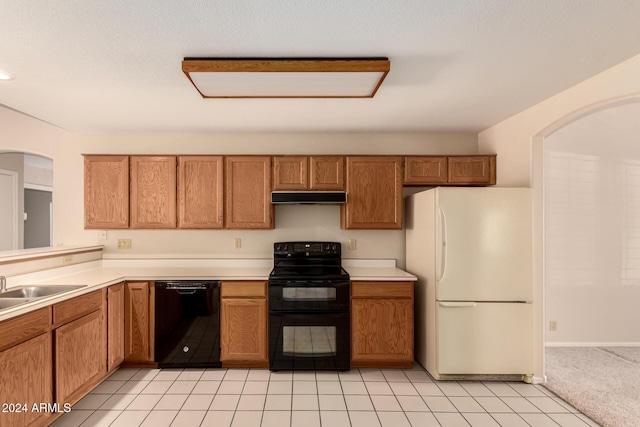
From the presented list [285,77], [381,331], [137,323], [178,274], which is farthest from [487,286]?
[137,323]

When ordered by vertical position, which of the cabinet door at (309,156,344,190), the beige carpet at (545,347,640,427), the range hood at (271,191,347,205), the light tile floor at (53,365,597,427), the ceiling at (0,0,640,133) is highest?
the ceiling at (0,0,640,133)

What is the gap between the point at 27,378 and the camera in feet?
6.76

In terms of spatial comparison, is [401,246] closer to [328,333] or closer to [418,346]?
[418,346]

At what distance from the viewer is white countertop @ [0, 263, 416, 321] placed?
2.95 meters

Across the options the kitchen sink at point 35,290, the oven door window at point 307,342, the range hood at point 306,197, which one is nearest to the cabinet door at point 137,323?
the kitchen sink at point 35,290

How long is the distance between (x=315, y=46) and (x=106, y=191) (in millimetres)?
2817

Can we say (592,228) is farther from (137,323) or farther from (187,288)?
(137,323)

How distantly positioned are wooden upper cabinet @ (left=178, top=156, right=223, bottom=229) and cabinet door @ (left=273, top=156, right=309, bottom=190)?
24.1 inches

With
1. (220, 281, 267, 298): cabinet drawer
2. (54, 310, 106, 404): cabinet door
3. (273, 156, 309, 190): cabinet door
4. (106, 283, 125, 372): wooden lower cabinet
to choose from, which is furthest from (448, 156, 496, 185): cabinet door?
(54, 310, 106, 404): cabinet door

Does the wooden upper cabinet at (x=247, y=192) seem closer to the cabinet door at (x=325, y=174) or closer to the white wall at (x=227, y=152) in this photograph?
the white wall at (x=227, y=152)

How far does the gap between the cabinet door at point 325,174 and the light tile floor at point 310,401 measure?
1.80m

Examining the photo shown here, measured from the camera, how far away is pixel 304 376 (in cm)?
311

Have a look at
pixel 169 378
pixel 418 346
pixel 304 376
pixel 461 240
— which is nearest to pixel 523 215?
pixel 461 240

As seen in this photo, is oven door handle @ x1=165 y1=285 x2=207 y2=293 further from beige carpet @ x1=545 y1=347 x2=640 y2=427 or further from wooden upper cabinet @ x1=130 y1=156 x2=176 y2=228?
beige carpet @ x1=545 y1=347 x2=640 y2=427
